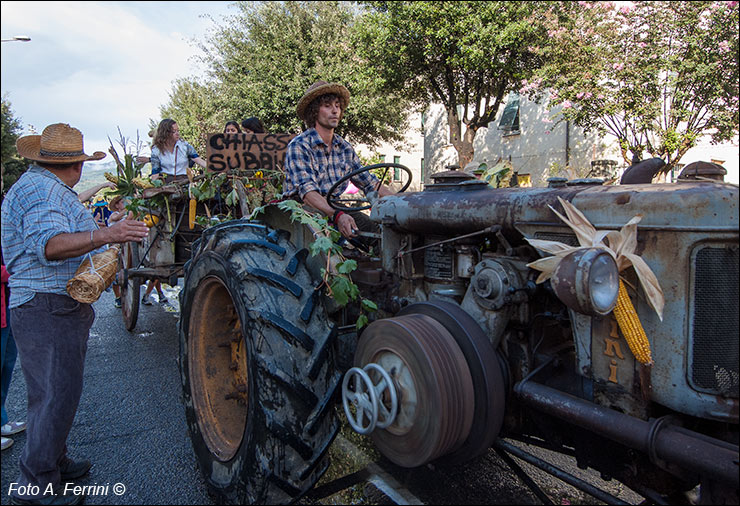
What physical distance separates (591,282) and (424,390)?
691 mm

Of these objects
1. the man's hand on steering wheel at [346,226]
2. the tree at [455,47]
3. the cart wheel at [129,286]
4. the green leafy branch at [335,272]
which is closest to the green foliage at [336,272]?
the green leafy branch at [335,272]

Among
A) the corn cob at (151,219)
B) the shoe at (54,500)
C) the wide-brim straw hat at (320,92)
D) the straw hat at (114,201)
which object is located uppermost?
the wide-brim straw hat at (320,92)

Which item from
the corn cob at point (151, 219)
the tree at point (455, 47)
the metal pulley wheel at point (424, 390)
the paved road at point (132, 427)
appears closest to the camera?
the metal pulley wheel at point (424, 390)

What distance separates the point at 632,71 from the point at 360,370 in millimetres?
12587

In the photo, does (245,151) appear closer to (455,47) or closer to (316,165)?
(316,165)

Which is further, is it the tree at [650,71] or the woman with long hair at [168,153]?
the tree at [650,71]

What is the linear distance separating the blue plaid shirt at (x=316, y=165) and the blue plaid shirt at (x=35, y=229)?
52.0 inches

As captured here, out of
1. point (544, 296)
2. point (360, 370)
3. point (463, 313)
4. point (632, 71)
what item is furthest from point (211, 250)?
point (632, 71)

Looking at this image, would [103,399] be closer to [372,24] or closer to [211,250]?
[211,250]

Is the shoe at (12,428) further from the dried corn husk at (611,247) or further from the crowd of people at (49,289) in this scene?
the dried corn husk at (611,247)

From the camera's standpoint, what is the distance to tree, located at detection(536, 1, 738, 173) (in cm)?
1114

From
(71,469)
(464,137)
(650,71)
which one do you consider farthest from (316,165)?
(464,137)

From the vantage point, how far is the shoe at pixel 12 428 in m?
3.25

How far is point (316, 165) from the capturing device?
3.52m
